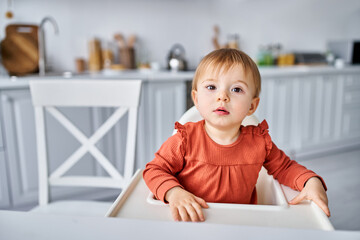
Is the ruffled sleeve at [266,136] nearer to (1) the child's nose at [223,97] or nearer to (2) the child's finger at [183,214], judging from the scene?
(1) the child's nose at [223,97]

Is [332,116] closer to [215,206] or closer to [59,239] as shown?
[215,206]

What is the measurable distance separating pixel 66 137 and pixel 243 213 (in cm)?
173

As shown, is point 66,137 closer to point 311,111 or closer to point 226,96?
point 226,96

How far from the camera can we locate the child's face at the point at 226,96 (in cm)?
66

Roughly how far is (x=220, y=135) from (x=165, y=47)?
7.36 feet

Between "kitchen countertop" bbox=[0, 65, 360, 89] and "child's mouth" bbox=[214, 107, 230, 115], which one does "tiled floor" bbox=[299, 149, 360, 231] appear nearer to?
"kitchen countertop" bbox=[0, 65, 360, 89]

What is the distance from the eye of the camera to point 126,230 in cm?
38

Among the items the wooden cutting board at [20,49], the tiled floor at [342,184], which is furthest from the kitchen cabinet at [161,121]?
the wooden cutting board at [20,49]

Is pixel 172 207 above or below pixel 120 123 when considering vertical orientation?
above

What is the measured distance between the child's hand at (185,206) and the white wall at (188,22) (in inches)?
90.5

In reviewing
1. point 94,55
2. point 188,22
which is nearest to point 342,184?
point 188,22

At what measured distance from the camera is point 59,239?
0.37m

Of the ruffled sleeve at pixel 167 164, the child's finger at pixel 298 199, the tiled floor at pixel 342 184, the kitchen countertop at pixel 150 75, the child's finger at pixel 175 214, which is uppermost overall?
the kitchen countertop at pixel 150 75

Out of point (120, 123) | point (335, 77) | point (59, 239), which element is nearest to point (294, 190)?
point (59, 239)
